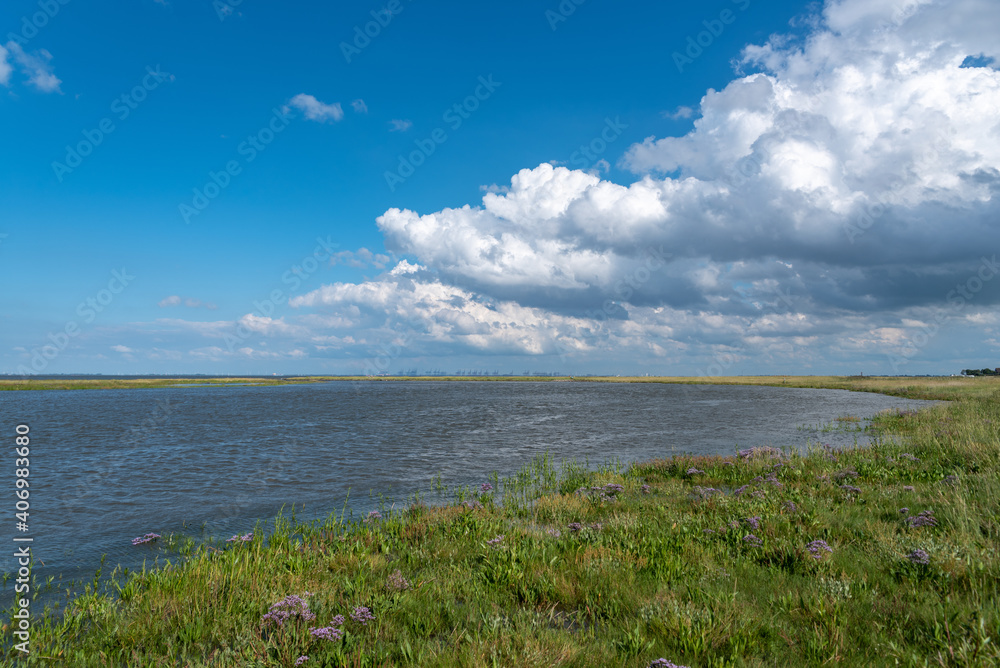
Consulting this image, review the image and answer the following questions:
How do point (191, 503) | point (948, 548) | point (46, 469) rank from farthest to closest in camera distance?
point (46, 469) < point (191, 503) < point (948, 548)

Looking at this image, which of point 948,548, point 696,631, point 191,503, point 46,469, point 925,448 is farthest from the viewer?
point 46,469

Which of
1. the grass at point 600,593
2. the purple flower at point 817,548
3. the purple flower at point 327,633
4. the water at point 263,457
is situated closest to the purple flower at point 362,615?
the grass at point 600,593

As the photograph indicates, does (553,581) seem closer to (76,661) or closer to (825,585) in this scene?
(825,585)

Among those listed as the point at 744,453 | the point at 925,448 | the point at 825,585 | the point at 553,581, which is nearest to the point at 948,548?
the point at 825,585

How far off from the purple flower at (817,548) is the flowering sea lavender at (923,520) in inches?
108

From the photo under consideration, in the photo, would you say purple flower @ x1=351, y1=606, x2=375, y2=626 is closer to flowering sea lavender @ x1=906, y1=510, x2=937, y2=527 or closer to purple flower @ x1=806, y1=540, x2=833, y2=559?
purple flower @ x1=806, y1=540, x2=833, y2=559

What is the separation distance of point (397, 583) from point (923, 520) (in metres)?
10.7

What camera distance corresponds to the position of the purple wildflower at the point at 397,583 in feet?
26.5

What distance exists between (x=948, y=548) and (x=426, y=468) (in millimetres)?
19291

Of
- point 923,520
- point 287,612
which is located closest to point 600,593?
point 287,612

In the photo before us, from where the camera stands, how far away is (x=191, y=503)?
1703 cm

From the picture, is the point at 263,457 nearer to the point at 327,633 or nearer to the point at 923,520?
the point at 327,633

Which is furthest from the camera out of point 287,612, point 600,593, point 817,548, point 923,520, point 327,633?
point 923,520

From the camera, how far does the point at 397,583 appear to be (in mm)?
8234
